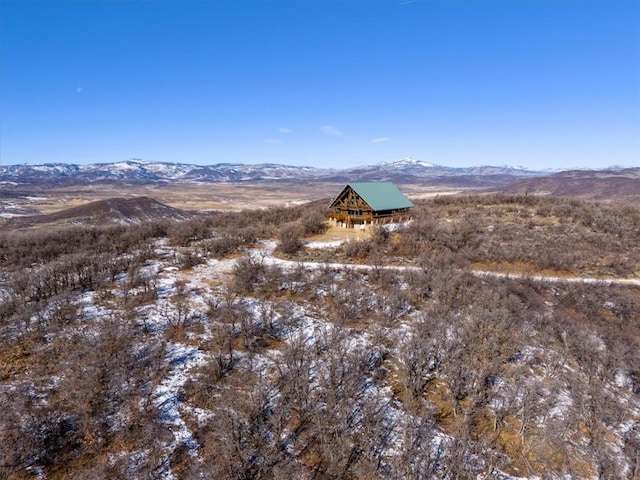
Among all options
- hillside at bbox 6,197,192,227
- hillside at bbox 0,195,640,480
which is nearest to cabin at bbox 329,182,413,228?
hillside at bbox 0,195,640,480

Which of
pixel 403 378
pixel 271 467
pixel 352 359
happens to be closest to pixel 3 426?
pixel 271 467

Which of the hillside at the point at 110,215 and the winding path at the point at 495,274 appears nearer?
the winding path at the point at 495,274

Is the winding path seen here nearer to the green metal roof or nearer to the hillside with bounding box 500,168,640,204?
the green metal roof

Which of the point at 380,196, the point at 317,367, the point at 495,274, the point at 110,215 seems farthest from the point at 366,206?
the point at 110,215

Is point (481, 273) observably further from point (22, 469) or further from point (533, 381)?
point (22, 469)

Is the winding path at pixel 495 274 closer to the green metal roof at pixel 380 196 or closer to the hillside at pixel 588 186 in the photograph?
the green metal roof at pixel 380 196

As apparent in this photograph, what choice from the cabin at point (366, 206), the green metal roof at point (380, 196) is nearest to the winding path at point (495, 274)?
the cabin at point (366, 206)
